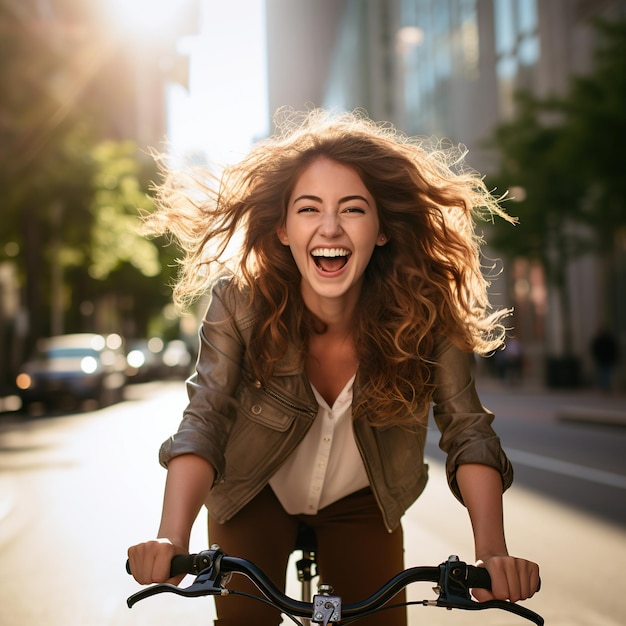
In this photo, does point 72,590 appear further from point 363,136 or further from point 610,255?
point 610,255

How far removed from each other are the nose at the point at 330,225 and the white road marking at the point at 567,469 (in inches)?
315

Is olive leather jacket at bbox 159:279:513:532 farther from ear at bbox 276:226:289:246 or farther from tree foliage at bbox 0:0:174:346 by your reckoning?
tree foliage at bbox 0:0:174:346

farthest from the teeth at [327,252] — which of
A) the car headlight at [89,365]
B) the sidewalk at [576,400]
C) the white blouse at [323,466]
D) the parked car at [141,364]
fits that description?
the parked car at [141,364]

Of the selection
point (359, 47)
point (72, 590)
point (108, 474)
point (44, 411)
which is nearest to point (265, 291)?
point (72, 590)

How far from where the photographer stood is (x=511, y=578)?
2354mm

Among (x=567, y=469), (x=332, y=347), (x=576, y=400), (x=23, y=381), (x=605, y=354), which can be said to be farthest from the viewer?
(x=605, y=354)

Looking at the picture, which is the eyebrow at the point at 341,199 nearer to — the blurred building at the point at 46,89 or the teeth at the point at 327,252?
the teeth at the point at 327,252

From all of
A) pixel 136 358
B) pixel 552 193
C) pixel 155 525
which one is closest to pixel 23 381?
pixel 552 193

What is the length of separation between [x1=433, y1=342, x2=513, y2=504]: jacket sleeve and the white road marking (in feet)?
25.5

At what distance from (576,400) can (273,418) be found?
22513 millimetres

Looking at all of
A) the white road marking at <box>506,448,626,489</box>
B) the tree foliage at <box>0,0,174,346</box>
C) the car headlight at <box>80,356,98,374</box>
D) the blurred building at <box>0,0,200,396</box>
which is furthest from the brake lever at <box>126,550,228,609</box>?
the car headlight at <box>80,356,98,374</box>

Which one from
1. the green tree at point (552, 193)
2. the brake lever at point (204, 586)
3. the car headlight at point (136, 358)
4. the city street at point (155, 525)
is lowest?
the city street at point (155, 525)

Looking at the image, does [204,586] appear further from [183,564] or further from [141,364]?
[141,364]

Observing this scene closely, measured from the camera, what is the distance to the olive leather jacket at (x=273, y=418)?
3.01m
